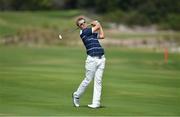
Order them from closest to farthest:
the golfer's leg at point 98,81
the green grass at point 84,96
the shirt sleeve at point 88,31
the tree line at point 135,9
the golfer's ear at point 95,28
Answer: the green grass at point 84,96, the golfer's ear at point 95,28, the shirt sleeve at point 88,31, the golfer's leg at point 98,81, the tree line at point 135,9

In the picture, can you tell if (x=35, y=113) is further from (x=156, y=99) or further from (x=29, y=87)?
(x=29, y=87)

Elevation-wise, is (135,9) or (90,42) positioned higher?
(135,9)

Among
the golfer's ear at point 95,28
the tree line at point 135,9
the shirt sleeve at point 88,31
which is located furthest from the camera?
the tree line at point 135,9

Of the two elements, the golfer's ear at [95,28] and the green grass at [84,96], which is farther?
the golfer's ear at [95,28]

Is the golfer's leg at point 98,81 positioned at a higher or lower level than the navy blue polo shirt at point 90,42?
lower

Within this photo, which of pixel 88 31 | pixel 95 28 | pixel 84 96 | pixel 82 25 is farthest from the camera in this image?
pixel 84 96

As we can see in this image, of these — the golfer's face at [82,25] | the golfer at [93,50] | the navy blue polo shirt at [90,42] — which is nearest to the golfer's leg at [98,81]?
the golfer at [93,50]

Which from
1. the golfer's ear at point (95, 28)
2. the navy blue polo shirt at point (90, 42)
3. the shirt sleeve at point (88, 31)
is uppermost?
the golfer's ear at point (95, 28)

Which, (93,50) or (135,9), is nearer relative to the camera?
(93,50)

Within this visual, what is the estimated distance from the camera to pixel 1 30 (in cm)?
8506

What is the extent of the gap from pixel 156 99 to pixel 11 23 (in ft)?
244

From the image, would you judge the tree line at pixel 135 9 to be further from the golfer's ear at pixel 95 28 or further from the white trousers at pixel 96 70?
the golfer's ear at pixel 95 28

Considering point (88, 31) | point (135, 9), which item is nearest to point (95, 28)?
point (88, 31)

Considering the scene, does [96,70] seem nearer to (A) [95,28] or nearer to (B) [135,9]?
(A) [95,28]
